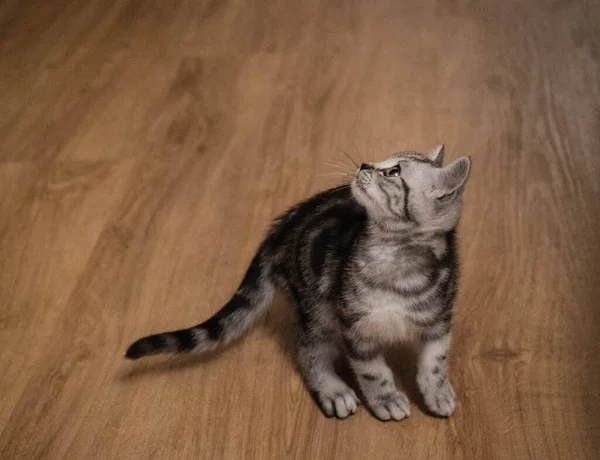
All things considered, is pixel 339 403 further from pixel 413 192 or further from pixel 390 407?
pixel 413 192

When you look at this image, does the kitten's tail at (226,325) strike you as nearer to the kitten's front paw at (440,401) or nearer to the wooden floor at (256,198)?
the wooden floor at (256,198)

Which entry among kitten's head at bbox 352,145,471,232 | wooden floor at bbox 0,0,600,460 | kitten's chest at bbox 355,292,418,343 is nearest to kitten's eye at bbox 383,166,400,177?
kitten's head at bbox 352,145,471,232

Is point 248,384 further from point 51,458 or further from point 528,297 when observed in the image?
point 528,297

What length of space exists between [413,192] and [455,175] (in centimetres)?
8

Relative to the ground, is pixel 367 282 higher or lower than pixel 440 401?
higher

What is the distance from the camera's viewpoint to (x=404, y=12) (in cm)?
275

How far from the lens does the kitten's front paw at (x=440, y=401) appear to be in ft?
4.41

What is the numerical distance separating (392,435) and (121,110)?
1511mm

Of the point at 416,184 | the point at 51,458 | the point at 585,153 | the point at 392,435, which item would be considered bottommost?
the point at 585,153

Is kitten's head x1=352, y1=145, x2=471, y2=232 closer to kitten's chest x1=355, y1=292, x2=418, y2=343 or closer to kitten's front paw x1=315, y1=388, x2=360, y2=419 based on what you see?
kitten's chest x1=355, y1=292, x2=418, y2=343

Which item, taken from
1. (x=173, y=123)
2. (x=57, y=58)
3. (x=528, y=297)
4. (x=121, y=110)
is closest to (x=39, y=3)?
(x=57, y=58)

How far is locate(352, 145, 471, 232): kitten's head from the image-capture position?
1.16 metres

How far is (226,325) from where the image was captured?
140 cm

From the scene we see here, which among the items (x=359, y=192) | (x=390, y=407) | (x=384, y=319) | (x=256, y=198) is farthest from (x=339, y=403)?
(x=256, y=198)
